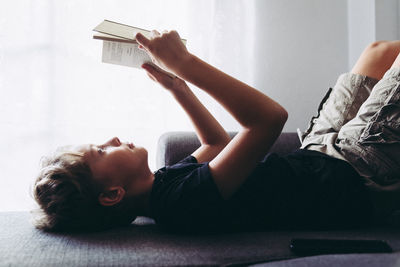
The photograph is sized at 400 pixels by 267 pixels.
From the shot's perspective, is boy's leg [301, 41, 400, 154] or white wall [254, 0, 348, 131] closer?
boy's leg [301, 41, 400, 154]

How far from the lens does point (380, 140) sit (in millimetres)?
1039

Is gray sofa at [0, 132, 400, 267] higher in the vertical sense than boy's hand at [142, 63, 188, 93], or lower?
lower

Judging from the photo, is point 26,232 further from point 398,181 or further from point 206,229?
point 398,181

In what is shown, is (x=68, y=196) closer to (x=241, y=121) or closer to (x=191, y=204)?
(x=191, y=204)

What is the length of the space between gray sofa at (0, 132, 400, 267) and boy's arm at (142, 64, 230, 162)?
13.9 inches

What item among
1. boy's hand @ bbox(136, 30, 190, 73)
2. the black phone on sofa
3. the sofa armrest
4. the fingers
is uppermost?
the fingers

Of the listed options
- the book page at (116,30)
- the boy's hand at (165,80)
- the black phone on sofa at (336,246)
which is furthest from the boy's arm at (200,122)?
the black phone on sofa at (336,246)

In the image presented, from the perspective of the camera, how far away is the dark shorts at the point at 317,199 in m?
0.99

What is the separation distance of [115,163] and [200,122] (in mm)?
420

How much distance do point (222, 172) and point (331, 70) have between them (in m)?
1.62

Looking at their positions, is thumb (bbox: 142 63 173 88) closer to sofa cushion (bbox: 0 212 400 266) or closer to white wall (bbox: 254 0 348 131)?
sofa cushion (bbox: 0 212 400 266)

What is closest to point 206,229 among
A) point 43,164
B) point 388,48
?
point 43,164

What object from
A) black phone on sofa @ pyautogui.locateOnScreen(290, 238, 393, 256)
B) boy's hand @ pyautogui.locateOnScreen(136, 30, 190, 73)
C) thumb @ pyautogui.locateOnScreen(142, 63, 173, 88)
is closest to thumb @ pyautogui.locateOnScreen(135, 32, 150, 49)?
boy's hand @ pyautogui.locateOnScreen(136, 30, 190, 73)

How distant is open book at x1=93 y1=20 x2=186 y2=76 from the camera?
97 cm
